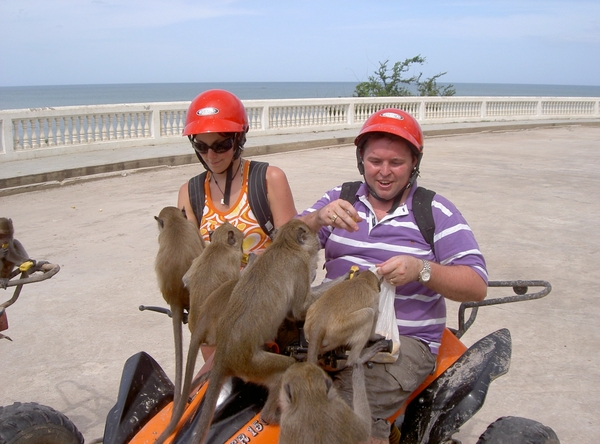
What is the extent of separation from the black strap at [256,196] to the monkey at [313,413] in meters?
1.35

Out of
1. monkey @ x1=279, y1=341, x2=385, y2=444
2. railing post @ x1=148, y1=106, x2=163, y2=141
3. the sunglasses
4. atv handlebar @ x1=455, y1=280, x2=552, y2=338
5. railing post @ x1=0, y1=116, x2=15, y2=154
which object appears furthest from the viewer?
railing post @ x1=148, y1=106, x2=163, y2=141

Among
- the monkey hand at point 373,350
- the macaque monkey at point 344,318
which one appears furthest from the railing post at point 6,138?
the monkey hand at point 373,350

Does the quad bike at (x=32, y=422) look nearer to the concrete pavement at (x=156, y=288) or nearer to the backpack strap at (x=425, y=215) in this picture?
the concrete pavement at (x=156, y=288)

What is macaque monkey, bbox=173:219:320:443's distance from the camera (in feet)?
7.25

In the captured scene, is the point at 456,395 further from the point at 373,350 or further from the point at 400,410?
the point at 373,350

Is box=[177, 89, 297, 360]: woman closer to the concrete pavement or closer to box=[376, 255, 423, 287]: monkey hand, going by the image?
box=[376, 255, 423, 287]: monkey hand

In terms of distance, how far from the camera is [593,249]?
795 cm

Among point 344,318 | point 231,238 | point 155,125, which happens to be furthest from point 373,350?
point 155,125

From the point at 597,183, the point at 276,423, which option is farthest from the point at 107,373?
the point at 597,183

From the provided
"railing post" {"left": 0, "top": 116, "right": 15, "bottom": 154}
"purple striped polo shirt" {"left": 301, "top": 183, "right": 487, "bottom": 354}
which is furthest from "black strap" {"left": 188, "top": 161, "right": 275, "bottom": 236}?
"railing post" {"left": 0, "top": 116, "right": 15, "bottom": 154}

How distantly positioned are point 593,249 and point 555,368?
3735 millimetres

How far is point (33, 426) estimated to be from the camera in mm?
2855

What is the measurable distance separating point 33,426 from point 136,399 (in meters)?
0.51

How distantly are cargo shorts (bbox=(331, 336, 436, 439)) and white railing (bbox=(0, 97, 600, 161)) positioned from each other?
43.1 feet
